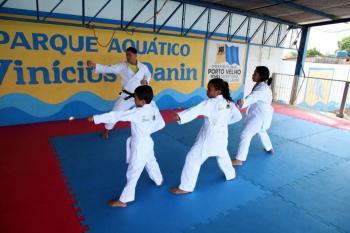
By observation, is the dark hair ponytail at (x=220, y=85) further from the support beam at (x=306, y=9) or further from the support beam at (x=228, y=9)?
the support beam at (x=306, y=9)

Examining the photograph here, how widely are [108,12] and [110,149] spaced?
10.3 feet

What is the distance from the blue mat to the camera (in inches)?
97.7

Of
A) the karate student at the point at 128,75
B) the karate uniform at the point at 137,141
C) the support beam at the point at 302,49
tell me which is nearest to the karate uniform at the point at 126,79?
the karate student at the point at 128,75

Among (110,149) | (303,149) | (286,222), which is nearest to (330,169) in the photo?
(303,149)

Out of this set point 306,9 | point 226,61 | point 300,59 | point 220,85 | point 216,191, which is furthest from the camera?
point 300,59

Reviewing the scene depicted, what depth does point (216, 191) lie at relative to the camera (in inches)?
121

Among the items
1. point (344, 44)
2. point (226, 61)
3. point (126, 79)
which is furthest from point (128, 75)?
point (344, 44)

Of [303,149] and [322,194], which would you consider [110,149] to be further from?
[303,149]

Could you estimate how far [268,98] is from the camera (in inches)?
152

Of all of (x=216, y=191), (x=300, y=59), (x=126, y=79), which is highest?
(x=300, y=59)

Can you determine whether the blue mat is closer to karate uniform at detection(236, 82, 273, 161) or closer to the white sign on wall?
karate uniform at detection(236, 82, 273, 161)

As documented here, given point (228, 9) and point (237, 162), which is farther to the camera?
point (228, 9)

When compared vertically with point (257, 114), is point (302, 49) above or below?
above

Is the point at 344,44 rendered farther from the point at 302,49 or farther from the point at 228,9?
the point at 228,9
